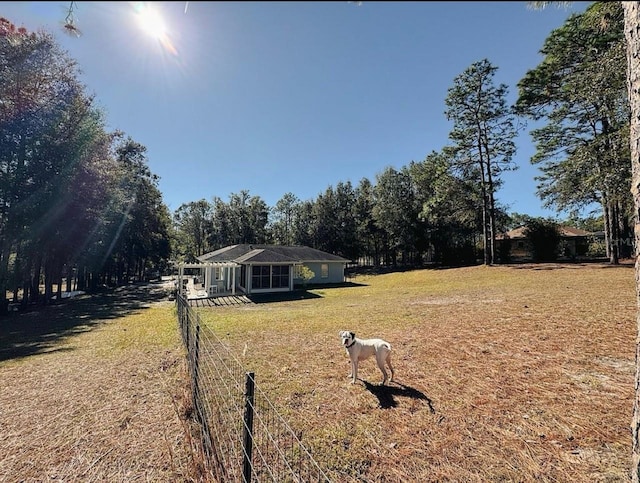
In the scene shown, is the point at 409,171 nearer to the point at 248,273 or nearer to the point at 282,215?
the point at 248,273

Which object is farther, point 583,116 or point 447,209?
point 447,209

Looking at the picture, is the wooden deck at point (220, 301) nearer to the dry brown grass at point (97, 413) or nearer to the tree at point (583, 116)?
the dry brown grass at point (97, 413)

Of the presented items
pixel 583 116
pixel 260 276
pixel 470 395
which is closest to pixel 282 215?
pixel 260 276

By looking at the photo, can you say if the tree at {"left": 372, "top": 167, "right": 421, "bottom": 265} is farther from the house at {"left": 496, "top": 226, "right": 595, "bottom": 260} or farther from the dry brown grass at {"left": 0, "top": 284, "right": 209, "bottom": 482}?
the dry brown grass at {"left": 0, "top": 284, "right": 209, "bottom": 482}

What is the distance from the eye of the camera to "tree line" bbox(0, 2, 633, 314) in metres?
13.8

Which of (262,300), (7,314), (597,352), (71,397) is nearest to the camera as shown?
(71,397)

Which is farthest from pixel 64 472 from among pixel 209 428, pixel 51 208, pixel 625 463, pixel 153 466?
pixel 51 208

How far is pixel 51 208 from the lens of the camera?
15.6 m

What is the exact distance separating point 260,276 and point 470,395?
17792 mm

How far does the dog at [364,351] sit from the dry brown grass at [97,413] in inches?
91.0

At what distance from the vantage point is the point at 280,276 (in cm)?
2159

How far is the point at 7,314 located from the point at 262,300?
12776mm

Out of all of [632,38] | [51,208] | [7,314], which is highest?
→ [51,208]

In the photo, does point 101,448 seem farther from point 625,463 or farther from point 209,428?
point 625,463
